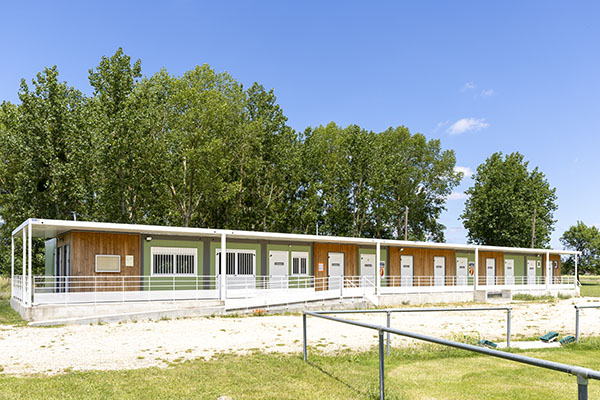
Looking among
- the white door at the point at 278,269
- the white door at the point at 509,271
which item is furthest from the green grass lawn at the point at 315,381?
the white door at the point at 509,271

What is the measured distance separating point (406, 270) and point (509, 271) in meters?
10.6

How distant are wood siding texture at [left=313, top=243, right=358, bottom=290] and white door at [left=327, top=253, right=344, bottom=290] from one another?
0.20 m

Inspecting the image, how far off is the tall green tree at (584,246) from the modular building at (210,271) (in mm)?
42718

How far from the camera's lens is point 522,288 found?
112 ft

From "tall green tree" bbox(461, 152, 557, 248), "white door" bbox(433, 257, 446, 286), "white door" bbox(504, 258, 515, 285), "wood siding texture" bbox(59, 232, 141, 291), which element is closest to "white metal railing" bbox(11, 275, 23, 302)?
"wood siding texture" bbox(59, 232, 141, 291)

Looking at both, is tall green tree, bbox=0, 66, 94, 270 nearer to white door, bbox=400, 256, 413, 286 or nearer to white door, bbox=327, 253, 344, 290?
white door, bbox=327, 253, 344, 290

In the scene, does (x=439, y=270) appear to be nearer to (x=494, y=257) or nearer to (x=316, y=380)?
(x=494, y=257)

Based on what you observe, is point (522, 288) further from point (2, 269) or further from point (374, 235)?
point (2, 269)

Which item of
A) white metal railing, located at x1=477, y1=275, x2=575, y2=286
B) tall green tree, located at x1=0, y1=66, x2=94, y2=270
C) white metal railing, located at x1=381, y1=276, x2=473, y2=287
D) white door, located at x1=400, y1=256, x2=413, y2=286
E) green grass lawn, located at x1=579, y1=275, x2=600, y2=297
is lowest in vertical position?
green grass lawn, located at x1=579, y1=275, x2=600, y2=297

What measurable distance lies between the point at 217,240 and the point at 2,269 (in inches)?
998

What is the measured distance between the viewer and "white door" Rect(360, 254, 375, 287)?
2838 centimetres

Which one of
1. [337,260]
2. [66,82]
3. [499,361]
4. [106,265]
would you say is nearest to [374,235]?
[337,260]

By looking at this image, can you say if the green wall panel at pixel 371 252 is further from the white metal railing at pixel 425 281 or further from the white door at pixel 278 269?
the white door at pixel 278 269

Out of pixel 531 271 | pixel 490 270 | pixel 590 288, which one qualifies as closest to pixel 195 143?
pixel 490 270
